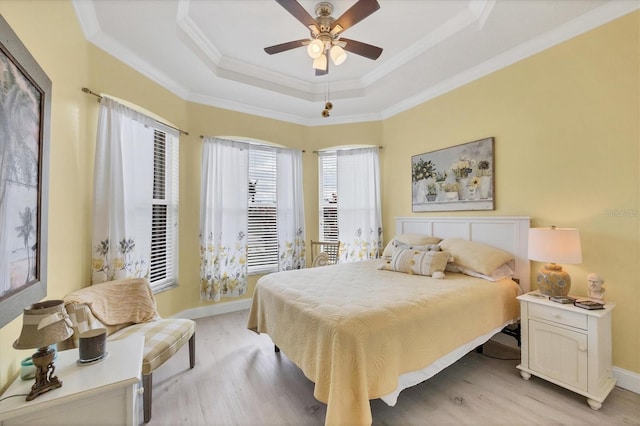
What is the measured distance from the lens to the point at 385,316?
1621 mm

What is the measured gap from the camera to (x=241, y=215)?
3.74 m

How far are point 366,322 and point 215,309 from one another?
2.75m

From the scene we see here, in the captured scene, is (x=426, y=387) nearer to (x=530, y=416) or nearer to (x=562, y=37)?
(x=530, y=416)

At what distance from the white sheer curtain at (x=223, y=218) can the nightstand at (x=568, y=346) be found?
3.18 meters

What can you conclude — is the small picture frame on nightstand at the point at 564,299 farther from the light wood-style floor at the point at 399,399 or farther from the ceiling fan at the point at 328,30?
the ceiling fan at the point at 328,30

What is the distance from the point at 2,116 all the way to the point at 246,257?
115 inches

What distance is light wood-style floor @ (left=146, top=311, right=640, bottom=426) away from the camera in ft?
5.65

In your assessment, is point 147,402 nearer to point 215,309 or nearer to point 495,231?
point 215,309

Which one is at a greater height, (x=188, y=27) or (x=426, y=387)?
(x=188, y=27)

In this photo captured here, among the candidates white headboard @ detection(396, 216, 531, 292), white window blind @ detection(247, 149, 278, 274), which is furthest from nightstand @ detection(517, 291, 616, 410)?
white window blind @ detection(247, 149, 278, 274)

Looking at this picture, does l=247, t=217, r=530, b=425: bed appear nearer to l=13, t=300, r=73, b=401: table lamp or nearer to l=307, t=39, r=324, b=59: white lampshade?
l=13, t=300, r=73, b=401: table lamp

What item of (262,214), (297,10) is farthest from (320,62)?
(262,214)

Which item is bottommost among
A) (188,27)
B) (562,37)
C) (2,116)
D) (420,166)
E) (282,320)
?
(282,320)

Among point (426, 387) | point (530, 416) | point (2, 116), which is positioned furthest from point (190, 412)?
point (530, 416)
